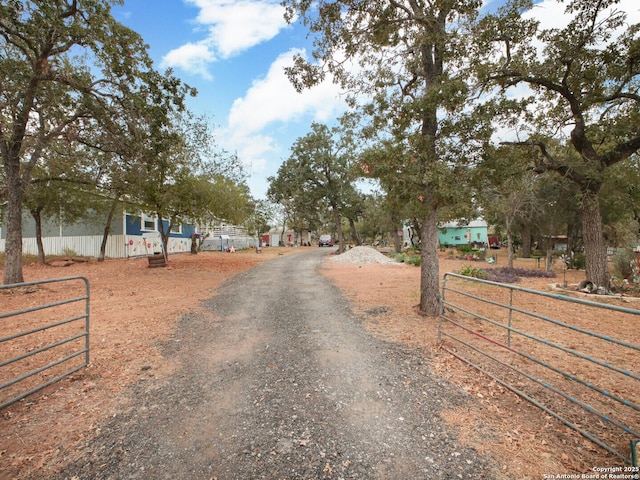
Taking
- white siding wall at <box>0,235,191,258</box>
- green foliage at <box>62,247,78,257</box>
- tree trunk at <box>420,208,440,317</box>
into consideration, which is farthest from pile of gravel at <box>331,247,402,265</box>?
green foliage at <box>62,247,78,257</box>

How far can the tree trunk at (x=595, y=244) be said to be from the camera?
9781 millimetres

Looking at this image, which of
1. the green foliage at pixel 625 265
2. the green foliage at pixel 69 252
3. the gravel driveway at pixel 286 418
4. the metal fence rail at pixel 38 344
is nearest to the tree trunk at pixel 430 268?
the gravel driveway at pixel 286 418

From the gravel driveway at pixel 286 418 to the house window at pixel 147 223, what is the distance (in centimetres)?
1962

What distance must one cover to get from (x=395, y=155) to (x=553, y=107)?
300 inches

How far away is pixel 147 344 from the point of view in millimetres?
5023

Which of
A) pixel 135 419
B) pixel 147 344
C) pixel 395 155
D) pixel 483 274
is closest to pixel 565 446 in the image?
pixel 135 419

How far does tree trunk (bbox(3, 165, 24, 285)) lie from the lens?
9188 millimetres

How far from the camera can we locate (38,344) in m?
4.93

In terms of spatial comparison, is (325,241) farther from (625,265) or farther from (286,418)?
(286,418)

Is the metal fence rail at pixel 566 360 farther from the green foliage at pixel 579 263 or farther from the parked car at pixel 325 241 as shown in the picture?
the parked car at pixel 325 241

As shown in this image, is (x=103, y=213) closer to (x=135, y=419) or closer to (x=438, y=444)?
(x=135, y=419)

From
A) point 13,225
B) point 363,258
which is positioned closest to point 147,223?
point 13,225

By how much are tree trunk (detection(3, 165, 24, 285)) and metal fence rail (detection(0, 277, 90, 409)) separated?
1.17m

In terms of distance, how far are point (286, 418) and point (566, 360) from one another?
4.50 m
